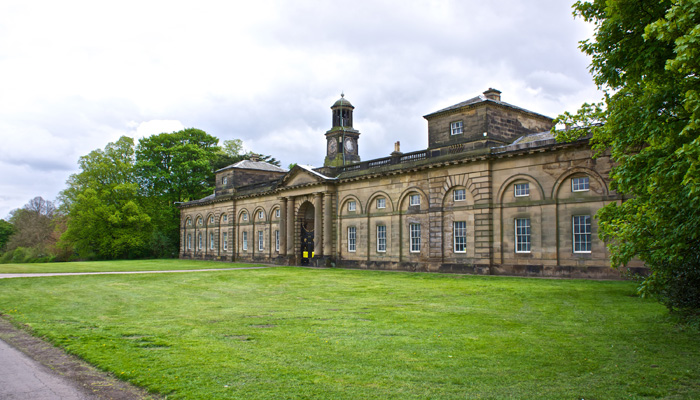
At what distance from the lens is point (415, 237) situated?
32125 mm

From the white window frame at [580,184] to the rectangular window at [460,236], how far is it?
259 inches

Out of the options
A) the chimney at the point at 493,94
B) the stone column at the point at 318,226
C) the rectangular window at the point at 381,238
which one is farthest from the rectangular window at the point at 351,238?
the chimney at the point at 493,94

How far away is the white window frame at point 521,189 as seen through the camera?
25906mm

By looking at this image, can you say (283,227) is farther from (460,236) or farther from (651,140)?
(651,140)

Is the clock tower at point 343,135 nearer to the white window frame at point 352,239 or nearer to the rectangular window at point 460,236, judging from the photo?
the white window frame at point 352,239

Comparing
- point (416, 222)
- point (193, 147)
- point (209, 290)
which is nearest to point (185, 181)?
point (193, 147)

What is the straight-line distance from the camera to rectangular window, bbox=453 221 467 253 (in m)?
28.8

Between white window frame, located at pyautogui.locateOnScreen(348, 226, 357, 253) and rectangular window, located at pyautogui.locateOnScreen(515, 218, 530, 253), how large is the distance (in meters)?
13.2

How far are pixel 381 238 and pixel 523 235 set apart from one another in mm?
10983

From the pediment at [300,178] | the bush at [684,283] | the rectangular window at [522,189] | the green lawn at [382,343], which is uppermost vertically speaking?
the pediment at [300,178]

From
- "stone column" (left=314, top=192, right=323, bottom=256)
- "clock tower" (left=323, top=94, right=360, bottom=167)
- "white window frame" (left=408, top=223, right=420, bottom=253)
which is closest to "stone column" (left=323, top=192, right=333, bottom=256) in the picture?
"stone column" (left=314, top=192, right=323, bottom=256)

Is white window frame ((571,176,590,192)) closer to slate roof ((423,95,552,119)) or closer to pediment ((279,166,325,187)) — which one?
slate roof ((423,95,552,119))

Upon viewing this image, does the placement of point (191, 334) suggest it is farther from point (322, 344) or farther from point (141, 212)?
point (141, 212)


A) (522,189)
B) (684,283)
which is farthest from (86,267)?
(684,283)
